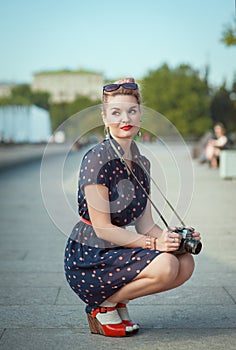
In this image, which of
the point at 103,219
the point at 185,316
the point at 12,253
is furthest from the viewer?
the point at 12,253

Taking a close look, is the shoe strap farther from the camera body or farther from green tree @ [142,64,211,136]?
green tree @ [142,64,211,136]

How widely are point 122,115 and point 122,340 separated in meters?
1.21

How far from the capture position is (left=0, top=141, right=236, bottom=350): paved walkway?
3.81 m

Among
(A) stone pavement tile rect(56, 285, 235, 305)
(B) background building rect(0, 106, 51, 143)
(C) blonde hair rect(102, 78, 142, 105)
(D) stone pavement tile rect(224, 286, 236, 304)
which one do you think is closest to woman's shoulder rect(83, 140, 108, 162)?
(C) blonde hair rect(102, 78, 142, 105)

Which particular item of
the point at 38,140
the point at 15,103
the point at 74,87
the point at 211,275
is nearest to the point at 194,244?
the point at 211,275

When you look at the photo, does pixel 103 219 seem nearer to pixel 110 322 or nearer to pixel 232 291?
pixel 110 322

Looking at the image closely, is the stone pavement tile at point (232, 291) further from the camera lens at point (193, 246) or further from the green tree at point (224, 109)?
the green tree at point (224, 109)

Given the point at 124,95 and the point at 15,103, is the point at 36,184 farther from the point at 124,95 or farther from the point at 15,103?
the point at 15,103

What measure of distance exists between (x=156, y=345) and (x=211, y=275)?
2.04 metres

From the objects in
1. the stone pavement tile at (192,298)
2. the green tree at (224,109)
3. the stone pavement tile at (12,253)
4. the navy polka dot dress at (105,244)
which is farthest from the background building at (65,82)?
the navy polka dot dress at (105,244)

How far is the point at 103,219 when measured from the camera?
369cm

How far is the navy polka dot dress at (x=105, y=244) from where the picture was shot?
370 cm

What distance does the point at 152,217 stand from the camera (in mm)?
4023

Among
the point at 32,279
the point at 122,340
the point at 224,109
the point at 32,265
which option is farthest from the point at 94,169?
the point at 224,109
